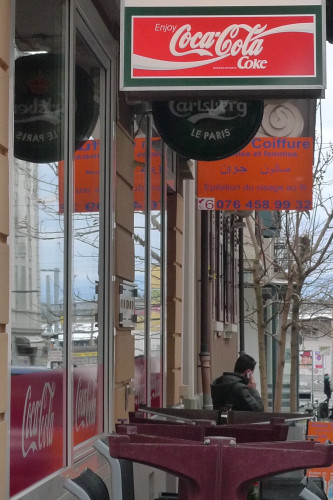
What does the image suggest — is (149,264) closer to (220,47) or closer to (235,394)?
(235,394)

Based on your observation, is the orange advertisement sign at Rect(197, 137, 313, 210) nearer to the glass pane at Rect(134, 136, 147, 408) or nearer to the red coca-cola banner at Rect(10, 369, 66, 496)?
the glass pane at Rect(134, 136, 147, 408)

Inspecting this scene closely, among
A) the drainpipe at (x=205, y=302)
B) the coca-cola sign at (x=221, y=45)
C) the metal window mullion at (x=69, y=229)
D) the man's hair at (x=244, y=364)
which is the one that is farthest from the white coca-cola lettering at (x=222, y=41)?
the drainpipe at (x=205, y=302)

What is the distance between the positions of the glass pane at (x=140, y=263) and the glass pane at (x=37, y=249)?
317 cm

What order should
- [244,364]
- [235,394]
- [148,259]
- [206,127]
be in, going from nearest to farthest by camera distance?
[206,127] < [148,259] < [235,394] < [244,364]

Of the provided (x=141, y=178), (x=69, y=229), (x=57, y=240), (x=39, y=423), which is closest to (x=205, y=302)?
(x=141, y=178)

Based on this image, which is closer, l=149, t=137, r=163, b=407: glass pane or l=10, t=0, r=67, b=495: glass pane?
l=10, t=0, r=67, b=495: glass pane

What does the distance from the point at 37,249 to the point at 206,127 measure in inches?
107

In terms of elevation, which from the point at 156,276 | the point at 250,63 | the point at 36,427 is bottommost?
the point at 36,427

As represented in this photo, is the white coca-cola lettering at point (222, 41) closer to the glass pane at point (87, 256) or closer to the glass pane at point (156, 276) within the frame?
the glass pane at point (87, 256)

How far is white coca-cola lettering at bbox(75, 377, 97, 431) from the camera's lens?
260 inches

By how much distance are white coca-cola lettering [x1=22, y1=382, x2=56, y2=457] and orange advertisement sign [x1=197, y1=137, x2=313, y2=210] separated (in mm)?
7436

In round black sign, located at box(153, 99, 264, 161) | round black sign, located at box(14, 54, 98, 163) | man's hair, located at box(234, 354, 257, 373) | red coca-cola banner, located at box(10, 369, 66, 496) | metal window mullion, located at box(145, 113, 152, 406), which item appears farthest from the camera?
man's hair, located at box(234, 354, 257, 373)

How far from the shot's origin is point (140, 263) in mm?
9422

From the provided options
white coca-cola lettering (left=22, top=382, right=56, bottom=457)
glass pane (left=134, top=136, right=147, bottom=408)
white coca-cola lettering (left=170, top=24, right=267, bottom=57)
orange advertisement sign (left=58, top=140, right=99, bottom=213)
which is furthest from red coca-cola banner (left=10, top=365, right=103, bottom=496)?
glass pane (left=134, top=136, right=147, bottom=408)
